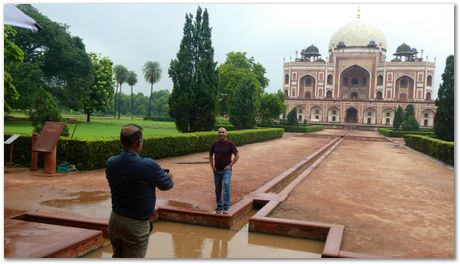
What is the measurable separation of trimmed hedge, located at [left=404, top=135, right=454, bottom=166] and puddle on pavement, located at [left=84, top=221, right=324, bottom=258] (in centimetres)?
1166

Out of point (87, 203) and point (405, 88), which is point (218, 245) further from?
point (405, 88)

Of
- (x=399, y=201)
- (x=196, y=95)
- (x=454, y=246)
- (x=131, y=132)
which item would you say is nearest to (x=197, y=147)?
(x=196, y=95)

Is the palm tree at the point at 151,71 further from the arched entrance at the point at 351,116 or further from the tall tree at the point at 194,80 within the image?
the tall tree at the point at 194,80

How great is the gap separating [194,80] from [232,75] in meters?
21.0

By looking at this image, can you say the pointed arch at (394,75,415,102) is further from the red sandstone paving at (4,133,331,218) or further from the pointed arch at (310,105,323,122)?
the red sandstone paving at (4,133,331,218)

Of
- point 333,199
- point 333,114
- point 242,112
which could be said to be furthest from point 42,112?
point 333,114

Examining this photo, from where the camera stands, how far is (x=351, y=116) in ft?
216

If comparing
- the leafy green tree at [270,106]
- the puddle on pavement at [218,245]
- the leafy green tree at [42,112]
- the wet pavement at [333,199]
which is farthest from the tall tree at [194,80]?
the leafy green tree at [270,106]

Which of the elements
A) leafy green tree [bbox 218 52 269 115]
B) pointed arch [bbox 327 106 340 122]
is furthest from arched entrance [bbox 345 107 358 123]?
leafy green tree [bbox 218 52 269 115]

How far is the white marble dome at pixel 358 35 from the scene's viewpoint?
69.9 m

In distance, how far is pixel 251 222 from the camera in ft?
18.5

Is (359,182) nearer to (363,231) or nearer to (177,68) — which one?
(363,231)

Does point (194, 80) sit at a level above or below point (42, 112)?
above

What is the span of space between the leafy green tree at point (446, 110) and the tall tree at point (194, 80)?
10956 millimetres
